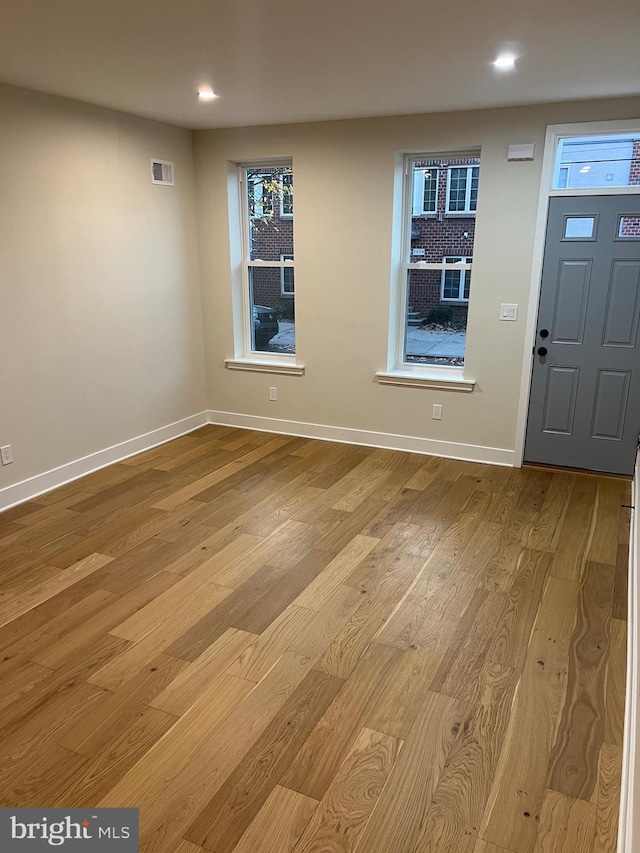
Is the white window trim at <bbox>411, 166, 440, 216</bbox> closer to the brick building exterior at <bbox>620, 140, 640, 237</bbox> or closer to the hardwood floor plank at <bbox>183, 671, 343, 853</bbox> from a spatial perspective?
the brick building exterior at <bbox>620, 140, 640, 237</bbox>

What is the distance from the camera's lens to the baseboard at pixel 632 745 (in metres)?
1.57

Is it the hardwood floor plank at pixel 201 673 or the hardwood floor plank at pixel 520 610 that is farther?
the hardwood floor plank at pixel 520 610

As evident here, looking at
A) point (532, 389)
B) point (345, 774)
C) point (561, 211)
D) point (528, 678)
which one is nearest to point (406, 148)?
point (561, 211)

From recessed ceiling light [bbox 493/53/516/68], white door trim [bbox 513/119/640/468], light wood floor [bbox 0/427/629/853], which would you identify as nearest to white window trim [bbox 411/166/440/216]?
white door trim [bbox 513/119/640/468]

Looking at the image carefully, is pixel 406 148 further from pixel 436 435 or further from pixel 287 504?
pixel 287 504

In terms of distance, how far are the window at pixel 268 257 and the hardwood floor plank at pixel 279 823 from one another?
13.0 feet

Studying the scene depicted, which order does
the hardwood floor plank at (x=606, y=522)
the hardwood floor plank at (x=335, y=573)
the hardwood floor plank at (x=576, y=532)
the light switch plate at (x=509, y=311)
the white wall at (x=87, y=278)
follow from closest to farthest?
1. the hardwood floor plank at (x=335, y=573)
2. the hardwood floor plank at (x=576, y=532)
3. the hardwood floor plank at (x=606, y=522)
4. the white wall at (x=87, y=278)
5. the light switch plate at (x=509, y=311)

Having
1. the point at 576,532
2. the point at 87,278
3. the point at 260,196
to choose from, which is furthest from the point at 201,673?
the point at 260,196

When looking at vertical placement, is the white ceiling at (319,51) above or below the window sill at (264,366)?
above

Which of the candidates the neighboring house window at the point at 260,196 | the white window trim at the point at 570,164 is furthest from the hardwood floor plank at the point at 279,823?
the neighboring house window at the point at 260,196

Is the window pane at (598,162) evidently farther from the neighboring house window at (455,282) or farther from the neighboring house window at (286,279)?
the neighboring house window at (286,279)

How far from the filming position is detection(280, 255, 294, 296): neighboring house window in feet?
16.9

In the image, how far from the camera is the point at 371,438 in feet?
16.7

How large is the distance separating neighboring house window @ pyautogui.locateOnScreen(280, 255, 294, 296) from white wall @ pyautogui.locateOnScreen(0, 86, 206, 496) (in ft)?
2.55
